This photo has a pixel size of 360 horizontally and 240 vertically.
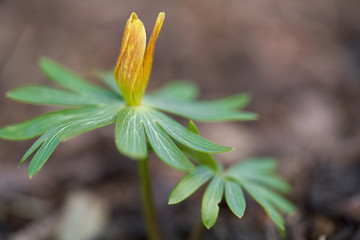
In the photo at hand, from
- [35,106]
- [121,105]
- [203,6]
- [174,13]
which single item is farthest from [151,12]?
[121,105]

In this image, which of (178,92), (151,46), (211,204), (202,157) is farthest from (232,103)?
→ (211,204)

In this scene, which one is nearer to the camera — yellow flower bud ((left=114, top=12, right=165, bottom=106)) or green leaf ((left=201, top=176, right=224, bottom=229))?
green leaf ((left=201, top=176, right=224, bottom=229))

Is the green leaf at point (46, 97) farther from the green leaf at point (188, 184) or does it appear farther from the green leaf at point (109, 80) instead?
the green leaf at point (188, 184)

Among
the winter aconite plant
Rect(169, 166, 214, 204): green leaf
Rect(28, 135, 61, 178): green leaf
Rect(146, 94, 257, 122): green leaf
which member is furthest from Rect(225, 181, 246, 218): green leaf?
Rect(28, 135, 61, 178): green leaf

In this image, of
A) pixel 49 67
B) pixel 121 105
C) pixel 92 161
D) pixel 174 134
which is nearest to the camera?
pixel 174 134

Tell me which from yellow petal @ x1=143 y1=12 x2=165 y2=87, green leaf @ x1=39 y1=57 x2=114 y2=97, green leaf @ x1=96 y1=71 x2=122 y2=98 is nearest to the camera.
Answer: yellow petal @ x1=143 y1=12 x2=165 y2=87

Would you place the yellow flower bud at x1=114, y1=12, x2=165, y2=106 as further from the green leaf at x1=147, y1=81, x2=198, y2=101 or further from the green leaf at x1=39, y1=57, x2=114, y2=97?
the green leaf at x1=147, y1=81, x2=198, y2=101

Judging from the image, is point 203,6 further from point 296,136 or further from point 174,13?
point 296,136
